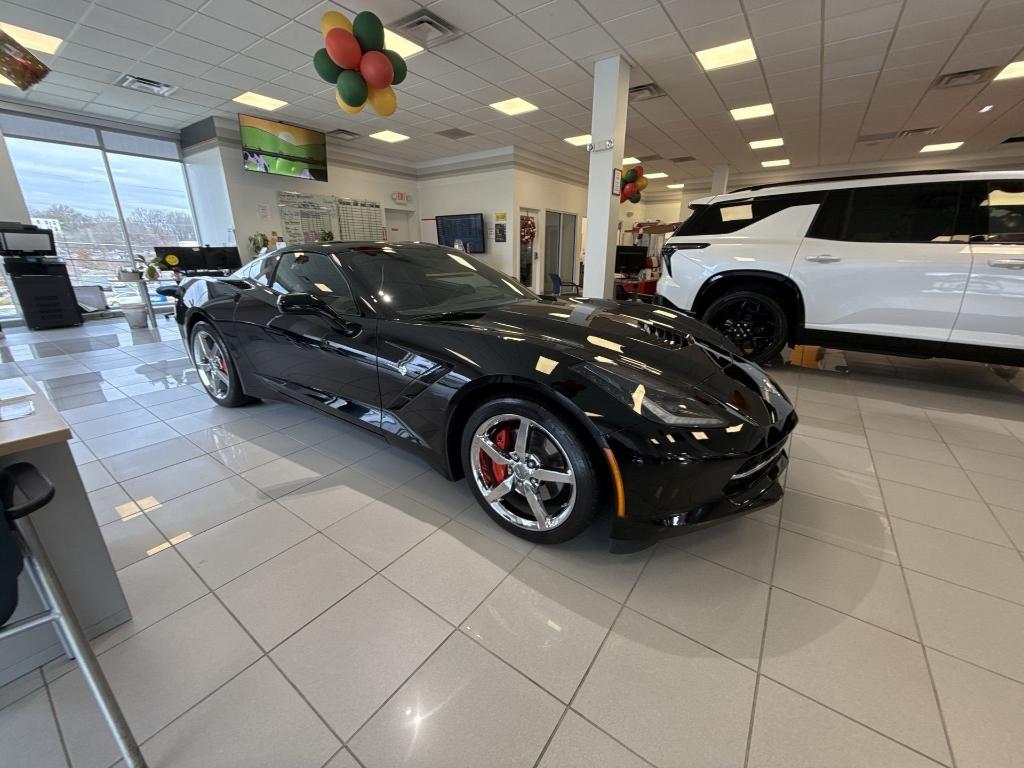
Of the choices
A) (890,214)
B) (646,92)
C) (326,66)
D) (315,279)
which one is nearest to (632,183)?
(646,92)

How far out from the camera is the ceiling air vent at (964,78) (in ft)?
16.6

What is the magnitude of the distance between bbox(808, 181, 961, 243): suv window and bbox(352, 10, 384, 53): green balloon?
13.1 feet

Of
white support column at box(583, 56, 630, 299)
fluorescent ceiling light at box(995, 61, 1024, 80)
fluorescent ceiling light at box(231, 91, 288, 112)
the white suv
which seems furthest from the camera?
fluorescent ceiling light at box(231, 91, 288, 112)

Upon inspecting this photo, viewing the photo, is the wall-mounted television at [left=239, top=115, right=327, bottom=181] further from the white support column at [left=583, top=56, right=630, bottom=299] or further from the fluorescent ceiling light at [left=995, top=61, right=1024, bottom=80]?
the fluorescent ceiling light at [left=995, top=61, right=1024, bottom=80]

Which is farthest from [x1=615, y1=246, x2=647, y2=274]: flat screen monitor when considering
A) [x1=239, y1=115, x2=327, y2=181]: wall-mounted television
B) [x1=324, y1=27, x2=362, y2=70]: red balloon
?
[x1=239, y1=115, x2=327, y2=181]: wall-mounted television

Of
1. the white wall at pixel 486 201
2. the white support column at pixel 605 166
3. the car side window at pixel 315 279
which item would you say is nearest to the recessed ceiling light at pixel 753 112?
the white support column at pixel 605 166

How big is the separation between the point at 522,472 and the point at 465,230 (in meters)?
9.28

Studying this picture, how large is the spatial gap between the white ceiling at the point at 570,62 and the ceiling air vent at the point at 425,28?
0.32 ft

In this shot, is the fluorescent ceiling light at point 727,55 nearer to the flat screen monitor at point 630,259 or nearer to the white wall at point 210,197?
the flat screen monitor at point 630,259

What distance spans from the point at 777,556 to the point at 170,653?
6.52 feet

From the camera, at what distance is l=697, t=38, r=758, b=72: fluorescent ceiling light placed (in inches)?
174

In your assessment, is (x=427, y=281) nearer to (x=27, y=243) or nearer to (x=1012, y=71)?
(x=27, y=243)

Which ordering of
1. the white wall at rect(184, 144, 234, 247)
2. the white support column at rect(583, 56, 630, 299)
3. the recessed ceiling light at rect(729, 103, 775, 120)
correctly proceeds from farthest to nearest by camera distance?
the white wall at rect(184, 144, 234, 247)
the recessed ceiling light at rect(729, 103, 775, 120)
the white support column at rect(583, 56, 630, 299)

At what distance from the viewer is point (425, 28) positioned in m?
4.02
